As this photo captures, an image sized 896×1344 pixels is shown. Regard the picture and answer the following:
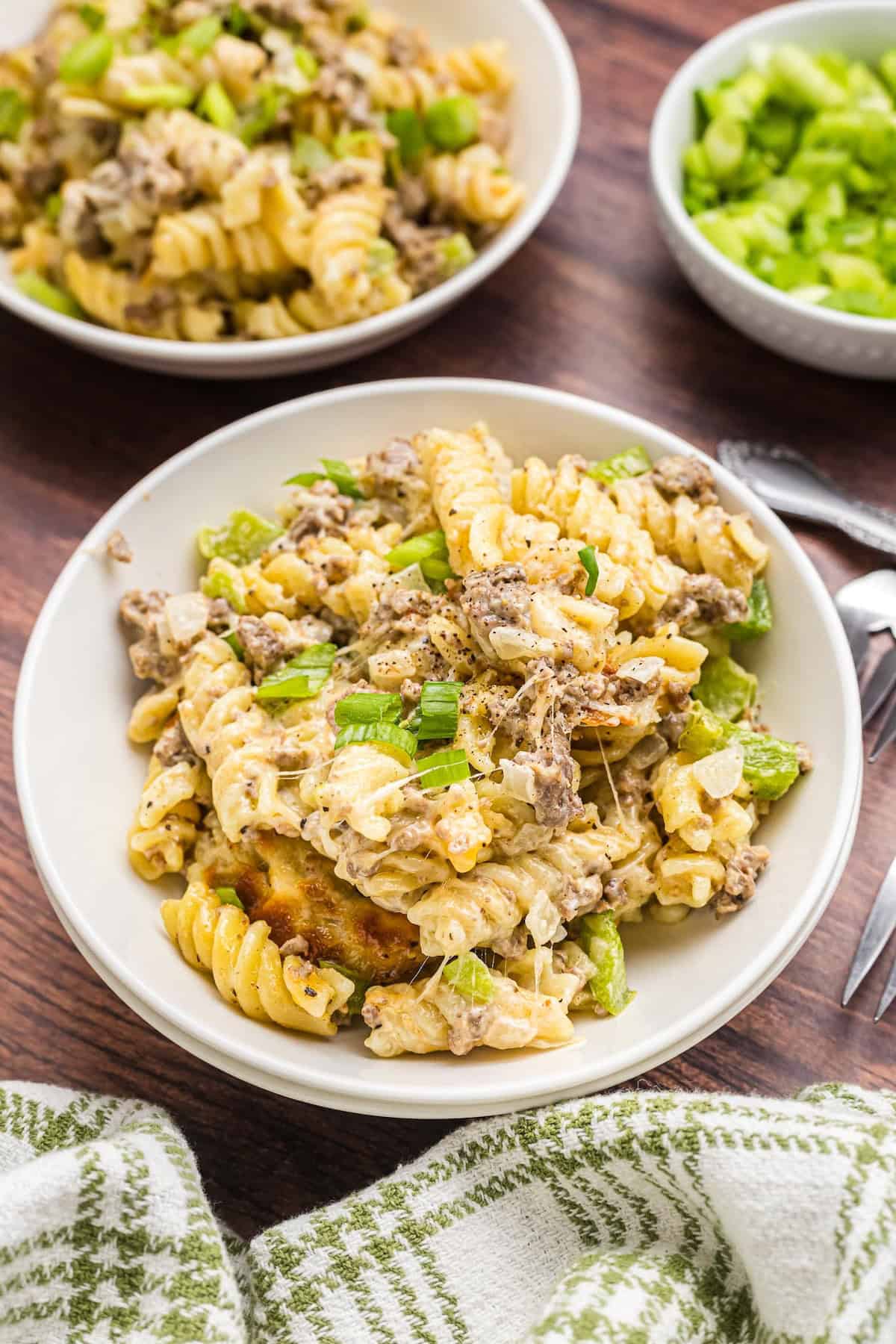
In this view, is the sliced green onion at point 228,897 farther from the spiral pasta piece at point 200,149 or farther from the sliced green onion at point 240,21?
the sliced green onion at point 240,21

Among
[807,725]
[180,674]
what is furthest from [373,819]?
[807,725]

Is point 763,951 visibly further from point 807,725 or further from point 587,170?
point 587,170

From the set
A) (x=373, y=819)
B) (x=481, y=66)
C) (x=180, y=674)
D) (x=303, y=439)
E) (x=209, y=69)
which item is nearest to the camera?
(x=373, y=819)

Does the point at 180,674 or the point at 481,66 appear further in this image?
the point at 481,66

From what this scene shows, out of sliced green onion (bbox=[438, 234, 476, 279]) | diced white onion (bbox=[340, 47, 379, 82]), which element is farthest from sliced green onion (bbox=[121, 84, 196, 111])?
sliced green onion (bbox=[438, 234, 476, 279])

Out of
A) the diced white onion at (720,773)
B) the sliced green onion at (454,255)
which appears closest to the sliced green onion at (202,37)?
the sliced green onion at (454,255)

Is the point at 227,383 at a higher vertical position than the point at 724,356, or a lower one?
lower
